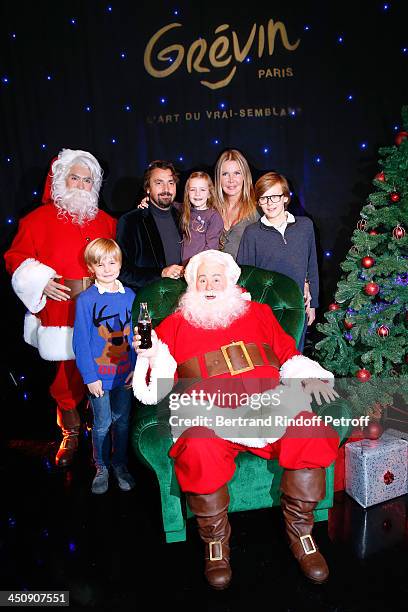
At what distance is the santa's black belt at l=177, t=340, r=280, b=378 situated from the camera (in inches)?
107

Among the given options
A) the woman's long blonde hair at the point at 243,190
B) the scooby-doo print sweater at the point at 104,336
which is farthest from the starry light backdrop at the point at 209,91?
the scooby-doo print sweater at the point at 104,336

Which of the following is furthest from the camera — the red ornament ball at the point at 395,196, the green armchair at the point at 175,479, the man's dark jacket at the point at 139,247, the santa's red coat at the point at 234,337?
the man's dark jacket at the point at 139,247

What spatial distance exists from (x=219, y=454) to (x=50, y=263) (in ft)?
6.54

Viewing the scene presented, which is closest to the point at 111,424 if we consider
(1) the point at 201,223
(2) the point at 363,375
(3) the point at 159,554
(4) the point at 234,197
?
(3) the point at 159,554

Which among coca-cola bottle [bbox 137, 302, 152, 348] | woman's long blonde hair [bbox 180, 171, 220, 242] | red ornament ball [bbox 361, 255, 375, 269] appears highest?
woman's long blonde hair [bbox 180, 171, 220, 242]

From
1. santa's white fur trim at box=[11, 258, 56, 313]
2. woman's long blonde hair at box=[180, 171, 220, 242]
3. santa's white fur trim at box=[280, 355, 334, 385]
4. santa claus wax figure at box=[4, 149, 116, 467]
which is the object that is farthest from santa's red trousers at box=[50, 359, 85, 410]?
santa's white fur trim at box=[280, 355, 334, 385]

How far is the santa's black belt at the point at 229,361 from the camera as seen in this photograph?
8.88 feet

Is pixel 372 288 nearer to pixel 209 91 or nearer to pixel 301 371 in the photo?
pixel 301 371

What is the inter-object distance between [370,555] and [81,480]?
6.37ft

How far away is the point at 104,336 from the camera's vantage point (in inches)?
124

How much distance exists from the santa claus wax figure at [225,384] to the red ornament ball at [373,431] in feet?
2.21

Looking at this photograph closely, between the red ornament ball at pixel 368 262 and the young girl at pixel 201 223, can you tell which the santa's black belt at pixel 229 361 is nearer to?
the red ornament ball at pixel 368 262

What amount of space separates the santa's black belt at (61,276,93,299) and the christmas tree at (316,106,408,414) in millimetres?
1685

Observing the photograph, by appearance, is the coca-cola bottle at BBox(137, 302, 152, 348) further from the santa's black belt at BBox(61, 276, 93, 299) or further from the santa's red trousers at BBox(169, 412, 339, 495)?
the santa's black belt at BBox(61, 276, 93, 299)
